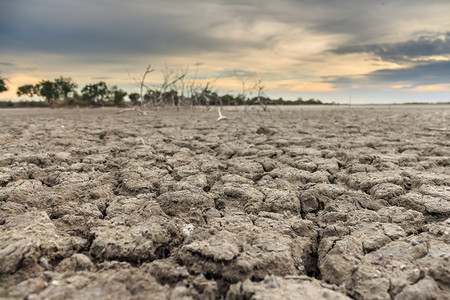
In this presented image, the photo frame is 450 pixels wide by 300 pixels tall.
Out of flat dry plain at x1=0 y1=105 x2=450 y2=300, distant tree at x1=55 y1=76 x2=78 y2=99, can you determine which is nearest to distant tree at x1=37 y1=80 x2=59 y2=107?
distant tree at x1=55 y1=76 x2=78 y2=99

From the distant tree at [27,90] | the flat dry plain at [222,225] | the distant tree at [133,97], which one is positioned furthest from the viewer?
the distant tree at [27,90]

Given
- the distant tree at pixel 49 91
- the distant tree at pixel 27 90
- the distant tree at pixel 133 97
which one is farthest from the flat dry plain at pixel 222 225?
the distant tree at pixel 27 90

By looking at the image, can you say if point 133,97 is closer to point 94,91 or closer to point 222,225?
point 94,91

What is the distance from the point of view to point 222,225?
79.5 inches

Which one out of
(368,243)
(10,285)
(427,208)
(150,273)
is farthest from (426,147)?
(10,285)

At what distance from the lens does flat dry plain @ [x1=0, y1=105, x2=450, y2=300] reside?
4.74 feet

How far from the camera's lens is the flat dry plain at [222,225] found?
144 cm

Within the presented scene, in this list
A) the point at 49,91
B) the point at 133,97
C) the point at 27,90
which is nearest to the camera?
the point at 133,97

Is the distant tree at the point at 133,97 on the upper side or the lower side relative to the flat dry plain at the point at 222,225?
upper

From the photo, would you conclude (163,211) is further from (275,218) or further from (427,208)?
(427,208)

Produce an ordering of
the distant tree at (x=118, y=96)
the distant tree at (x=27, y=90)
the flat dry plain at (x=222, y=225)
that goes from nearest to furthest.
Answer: the flat dry plain at (x=222, y=225) → the distant tree at (x=118, y=96) → the distant tree at (x=27, y=90)

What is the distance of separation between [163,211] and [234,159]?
1598 millimetres

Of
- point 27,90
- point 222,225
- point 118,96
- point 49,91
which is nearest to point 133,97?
point 118,96

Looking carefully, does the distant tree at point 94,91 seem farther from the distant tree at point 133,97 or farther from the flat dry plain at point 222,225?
the flat dry plain at point 222,225
